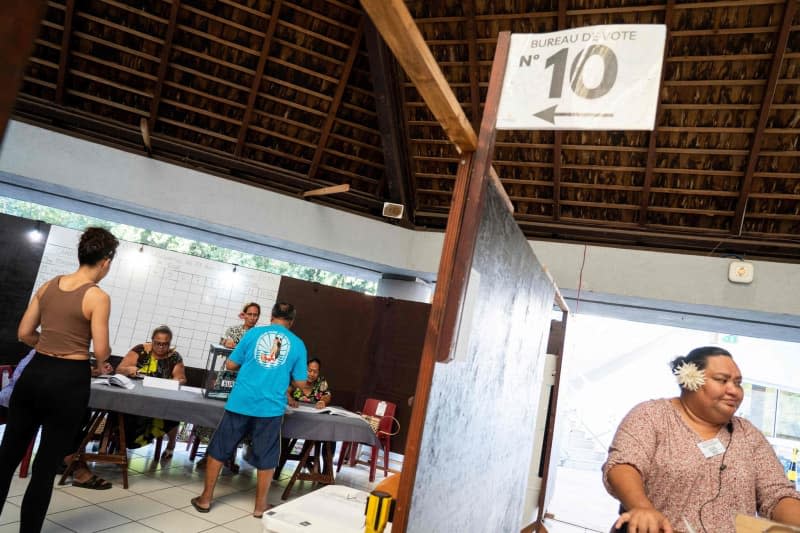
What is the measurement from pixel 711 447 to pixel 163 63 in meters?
6.68

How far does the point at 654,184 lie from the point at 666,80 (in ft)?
4.27

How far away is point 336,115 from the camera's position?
6723mm

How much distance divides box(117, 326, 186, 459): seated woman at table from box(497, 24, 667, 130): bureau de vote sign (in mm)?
4045

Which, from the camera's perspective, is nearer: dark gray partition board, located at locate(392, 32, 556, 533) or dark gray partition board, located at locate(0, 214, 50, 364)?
dark gray partition board, located at locate(392, 32, 556, 533)

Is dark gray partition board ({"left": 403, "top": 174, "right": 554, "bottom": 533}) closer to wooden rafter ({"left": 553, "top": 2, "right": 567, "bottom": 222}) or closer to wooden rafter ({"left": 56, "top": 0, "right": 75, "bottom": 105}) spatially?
wooden rafter ({"left": 553, "top": 2, "right": 567, "bottom": 222})

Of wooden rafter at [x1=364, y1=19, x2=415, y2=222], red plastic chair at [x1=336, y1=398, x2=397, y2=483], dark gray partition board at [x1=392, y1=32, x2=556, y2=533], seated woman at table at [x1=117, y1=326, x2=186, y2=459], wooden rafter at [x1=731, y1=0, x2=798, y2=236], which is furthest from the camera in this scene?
red plastic chair at [x1=336, y1=398, x2=397, y2=483]

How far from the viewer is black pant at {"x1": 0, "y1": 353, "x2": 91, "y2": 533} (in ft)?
7.68

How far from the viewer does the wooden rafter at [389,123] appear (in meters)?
5.84

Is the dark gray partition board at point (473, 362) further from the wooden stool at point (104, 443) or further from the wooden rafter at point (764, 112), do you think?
the wooden rafter at point (764, 112)

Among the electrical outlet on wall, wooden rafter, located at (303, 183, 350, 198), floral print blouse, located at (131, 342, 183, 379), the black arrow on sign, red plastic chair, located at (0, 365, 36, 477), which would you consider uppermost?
wooden rafter, located at (303, 183, 350, 198)

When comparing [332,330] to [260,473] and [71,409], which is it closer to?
[260,473]

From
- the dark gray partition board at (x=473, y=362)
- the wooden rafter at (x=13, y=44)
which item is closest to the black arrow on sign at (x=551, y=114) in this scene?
the dark gray partition board at (x=473, y=362)

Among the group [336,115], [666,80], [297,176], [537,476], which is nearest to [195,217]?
[297,176]

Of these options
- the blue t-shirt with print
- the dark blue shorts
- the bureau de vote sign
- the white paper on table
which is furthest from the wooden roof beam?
the white paper on table
